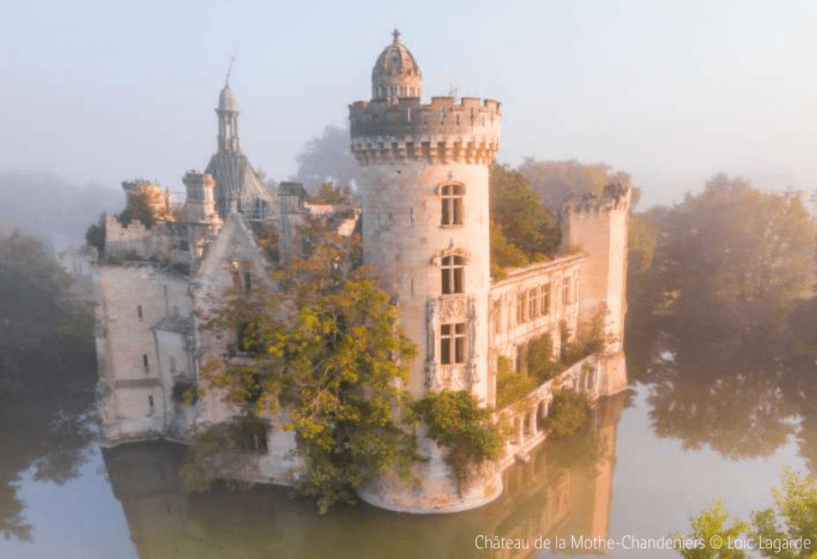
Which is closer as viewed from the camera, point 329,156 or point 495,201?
point 495,201

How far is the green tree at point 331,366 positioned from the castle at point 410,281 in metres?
1.09

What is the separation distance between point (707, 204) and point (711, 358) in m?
14.8

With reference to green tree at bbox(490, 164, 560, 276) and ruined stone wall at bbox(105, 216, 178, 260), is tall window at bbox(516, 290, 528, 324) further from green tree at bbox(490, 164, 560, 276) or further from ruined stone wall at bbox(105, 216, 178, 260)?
ruined stone wall at bbox(105, 216, 178, 260)

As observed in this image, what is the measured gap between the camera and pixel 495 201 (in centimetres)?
3969

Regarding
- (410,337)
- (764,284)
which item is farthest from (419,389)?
(764,284)

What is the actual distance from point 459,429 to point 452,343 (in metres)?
Answer: 3.39

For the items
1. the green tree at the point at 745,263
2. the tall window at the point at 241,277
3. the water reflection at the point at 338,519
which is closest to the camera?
the water reflection at the point at 338,519

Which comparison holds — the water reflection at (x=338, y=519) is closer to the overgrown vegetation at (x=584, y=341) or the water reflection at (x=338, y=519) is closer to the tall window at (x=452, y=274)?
the overgrown vegetation at (x=584, y=341)

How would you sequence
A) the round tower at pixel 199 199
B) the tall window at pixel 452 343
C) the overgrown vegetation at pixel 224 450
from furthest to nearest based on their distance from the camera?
the round tower at pixel 199 199, the overgrown vegetation at pixel 224 450, the tall window at pixel 452 343

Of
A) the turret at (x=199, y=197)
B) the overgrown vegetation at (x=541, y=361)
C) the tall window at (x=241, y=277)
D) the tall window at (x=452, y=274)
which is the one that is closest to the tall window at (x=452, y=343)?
the tall window at (x=452, y=274)

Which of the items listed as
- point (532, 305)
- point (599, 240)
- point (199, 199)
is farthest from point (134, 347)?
point (599, 240)

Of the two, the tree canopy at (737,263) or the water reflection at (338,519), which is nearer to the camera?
the water reflection at (338,519)

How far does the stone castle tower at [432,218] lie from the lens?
74.8 feet

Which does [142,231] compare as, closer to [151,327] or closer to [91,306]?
[151,327]
